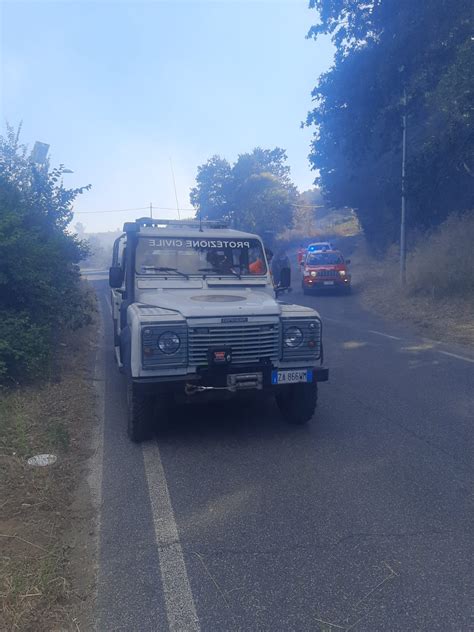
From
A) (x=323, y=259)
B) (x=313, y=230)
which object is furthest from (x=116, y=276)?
(x=313, y=230)

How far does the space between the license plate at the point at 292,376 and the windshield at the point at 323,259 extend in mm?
18363

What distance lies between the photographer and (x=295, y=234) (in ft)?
169

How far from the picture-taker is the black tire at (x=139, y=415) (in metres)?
5.50

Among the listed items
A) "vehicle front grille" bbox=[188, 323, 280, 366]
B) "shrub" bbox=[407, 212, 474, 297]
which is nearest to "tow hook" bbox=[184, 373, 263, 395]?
"vehicle front grille" bbox=[188, 323, 280, 366]

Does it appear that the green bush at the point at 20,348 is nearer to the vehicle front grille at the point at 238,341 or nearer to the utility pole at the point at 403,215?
the vehicle front grille at the point at 238,341

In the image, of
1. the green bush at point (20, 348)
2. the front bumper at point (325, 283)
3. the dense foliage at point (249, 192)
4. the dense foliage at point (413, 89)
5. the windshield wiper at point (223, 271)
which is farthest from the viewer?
the dense foliage at point (249, 192)

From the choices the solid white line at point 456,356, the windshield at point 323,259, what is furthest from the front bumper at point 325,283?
the solid white line at point 456,356

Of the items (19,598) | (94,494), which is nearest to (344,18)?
(94,494)

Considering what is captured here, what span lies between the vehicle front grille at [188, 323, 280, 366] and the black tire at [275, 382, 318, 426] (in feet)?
1.69

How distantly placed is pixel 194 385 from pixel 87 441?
1403 mm

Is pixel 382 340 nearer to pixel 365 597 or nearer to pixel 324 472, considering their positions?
pixel 324 472

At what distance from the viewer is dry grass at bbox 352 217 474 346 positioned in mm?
14148

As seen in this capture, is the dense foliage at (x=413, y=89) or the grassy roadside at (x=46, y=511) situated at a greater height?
the dense foliage at (x=413, y=89)

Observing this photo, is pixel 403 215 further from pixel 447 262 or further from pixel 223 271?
pixel 223 271
